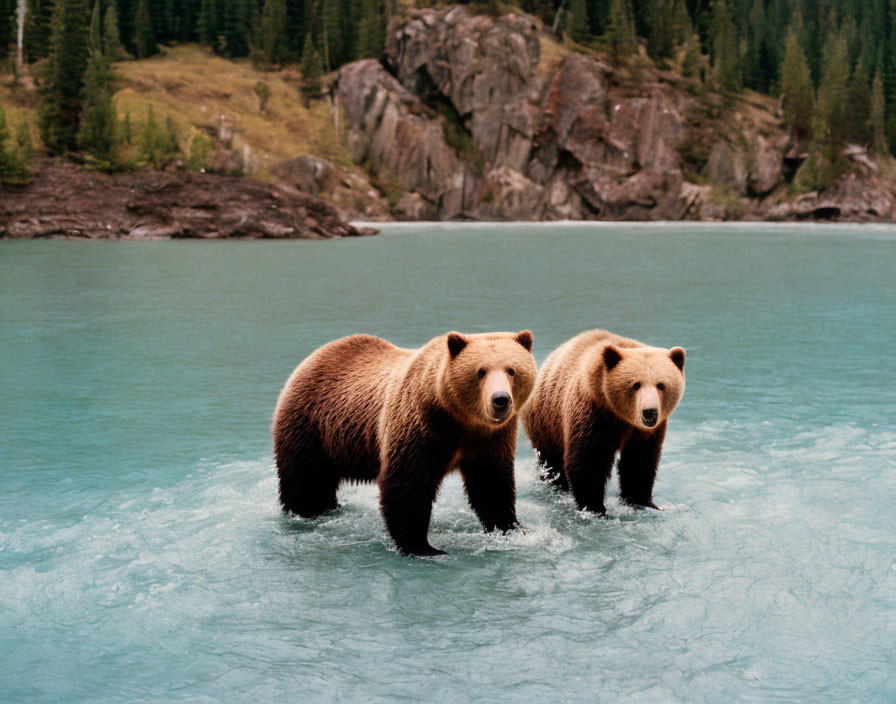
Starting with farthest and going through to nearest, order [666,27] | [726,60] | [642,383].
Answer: [666,27], [726,60], [642,383]

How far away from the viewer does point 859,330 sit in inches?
940

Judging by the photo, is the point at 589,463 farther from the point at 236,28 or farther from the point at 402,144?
the point at 236,28

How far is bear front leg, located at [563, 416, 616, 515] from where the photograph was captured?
28.0 ft

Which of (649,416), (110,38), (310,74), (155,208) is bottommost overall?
(155,208)

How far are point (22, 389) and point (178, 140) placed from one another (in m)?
76.0

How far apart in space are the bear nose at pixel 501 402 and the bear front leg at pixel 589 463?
2.28 m

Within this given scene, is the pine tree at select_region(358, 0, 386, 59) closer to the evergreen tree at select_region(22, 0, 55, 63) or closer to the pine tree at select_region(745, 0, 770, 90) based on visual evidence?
the evergreen tree at select_region(22, 0, 55, 63)

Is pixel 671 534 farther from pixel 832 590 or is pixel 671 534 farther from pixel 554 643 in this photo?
pixel 554 643

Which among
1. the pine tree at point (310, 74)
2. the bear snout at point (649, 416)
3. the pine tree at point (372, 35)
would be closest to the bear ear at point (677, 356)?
the bear snout at point (649, 416)

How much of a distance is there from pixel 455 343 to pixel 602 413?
222 cm

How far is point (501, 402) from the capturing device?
641 centimetres

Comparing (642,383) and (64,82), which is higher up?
(64,82)

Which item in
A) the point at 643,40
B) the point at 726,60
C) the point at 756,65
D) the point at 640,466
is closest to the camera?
the point at 640,466

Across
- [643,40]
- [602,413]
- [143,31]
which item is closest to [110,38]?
[143,31]
